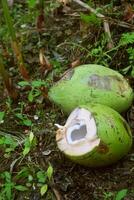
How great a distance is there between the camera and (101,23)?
308 cm

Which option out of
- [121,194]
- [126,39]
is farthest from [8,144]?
[126,39]

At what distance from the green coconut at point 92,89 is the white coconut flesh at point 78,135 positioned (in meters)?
0.11

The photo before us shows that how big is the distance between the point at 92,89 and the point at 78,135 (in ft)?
0.86

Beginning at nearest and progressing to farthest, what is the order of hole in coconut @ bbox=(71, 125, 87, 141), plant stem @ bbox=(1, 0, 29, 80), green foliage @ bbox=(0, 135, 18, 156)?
hole in coconut @ bbox=(71, 125, 87, 141) → green foliage @ bbox=(0, 135, 18, 156) → plant stem @ bbox=(1, 0, 29, 80)

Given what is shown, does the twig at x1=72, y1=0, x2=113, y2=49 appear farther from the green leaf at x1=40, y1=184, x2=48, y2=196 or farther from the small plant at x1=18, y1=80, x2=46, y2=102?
the green leaf at x1=40, y1=184, x2=48, y2=196

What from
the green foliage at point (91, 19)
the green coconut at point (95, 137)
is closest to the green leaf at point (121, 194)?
the green coconut at point (95, 137)

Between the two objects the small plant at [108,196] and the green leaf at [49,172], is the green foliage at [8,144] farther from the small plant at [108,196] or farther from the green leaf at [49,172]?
the small plant at [108,196]

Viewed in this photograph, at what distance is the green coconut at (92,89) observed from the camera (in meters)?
2.46

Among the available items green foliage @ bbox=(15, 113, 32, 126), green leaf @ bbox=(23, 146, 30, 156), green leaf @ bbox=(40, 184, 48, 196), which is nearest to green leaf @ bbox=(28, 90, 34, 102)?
green foliage @ bbox=(15, 113, 32, 126)

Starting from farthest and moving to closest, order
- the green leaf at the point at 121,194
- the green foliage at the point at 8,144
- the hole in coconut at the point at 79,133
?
the green foliage at the point at 8,144, the hole in coconut at the point at 79,133, the green leaf at the point at 121,194

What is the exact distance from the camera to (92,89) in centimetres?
247

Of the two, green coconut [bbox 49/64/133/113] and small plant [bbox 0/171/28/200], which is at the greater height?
green coconut [bbox 49/64/133/113]

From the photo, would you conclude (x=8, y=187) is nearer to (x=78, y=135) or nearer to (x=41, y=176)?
(x=41, y=176)

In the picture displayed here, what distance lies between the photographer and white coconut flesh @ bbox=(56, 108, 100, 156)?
2.25 m
